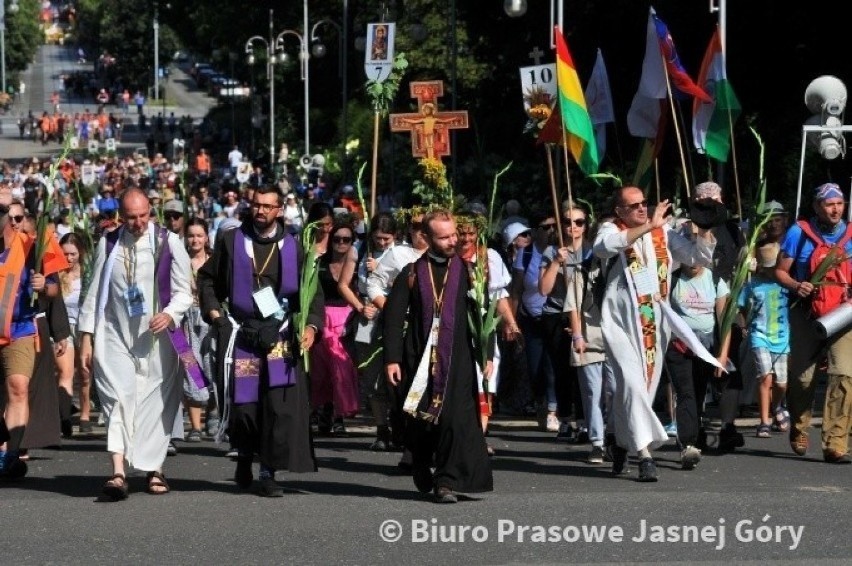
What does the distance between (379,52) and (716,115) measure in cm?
666

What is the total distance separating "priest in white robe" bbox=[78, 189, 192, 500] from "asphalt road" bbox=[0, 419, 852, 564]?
1.16 ft

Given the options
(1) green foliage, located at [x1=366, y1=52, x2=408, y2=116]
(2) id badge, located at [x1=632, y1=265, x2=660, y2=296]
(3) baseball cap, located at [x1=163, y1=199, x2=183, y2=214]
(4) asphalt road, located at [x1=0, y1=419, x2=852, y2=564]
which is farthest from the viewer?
(1) green foliage, located at [x1=366, y1=52, x2=408, y2=116]

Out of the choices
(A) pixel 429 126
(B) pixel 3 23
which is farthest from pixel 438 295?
(B) pixel 3 23

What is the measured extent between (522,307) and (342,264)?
4.80 feet

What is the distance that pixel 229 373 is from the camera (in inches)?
456

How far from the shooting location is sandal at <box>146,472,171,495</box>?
1168cm

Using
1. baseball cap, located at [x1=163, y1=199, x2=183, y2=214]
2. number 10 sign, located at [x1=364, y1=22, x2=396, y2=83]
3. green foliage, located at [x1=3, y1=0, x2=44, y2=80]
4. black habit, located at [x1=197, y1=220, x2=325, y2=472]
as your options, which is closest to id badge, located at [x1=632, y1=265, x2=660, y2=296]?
black habit, located at [x1=197, y1=220, x2=325, y2=472]

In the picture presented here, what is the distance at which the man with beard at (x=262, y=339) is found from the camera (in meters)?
11.5

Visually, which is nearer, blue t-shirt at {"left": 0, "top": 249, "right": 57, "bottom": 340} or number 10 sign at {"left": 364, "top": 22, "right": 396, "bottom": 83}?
blue t-shirt at {"left": 0, "top": 249, "right": 57, "bottom": 340}

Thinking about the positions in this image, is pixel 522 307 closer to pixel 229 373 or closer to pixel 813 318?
pixel 813 318

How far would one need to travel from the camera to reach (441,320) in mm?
11367

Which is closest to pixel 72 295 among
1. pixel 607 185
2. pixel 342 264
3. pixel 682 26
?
pixel 342 264

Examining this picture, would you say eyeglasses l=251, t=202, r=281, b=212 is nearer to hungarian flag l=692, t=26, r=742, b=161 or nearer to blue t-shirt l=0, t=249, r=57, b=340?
blue t-shirt l=0, t=249, r=57, b=340

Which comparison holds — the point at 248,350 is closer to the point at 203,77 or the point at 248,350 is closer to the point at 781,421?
the point at 781,421
